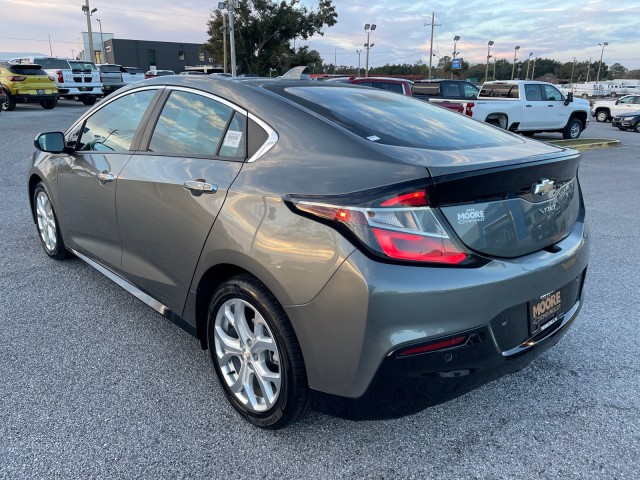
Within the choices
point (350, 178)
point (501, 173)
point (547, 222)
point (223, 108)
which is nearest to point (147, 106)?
point (223, 108)

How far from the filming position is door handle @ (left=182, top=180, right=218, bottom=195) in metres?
2.43

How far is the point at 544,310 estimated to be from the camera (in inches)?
88.5

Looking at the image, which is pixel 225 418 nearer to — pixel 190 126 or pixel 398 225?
pixel 398 225

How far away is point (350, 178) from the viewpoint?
1.99m

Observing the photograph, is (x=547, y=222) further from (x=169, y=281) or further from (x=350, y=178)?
(x=169, y=281)

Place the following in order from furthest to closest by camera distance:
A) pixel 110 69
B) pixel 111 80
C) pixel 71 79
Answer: pixel 110 69 → pixel 111 80 → pixel 71 79

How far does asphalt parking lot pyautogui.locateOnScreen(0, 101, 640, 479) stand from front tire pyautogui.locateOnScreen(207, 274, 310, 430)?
0.15 m

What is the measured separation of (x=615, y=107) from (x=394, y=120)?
1176 inches

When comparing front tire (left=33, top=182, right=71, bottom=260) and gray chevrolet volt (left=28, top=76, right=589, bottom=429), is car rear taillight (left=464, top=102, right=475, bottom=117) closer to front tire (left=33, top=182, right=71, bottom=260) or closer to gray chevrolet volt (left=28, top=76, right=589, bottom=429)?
gray chevrolet volt (left=28, top=76, right=589, bottom=429)

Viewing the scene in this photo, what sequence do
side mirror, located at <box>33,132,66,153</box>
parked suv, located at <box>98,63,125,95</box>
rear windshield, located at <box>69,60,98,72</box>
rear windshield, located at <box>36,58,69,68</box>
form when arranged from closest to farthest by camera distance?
side mirror, located at <box>33,132,66,153</box> → rear windshield, located at <box>36,58,69,68</box> → rear windshield, located at <box>69,60,98,72</box> → parked suv, located at <box>98,63,125,95</box>

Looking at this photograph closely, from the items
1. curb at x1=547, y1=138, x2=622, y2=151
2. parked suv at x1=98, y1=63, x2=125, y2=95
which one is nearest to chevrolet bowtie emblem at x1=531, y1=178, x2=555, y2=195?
curb at x1=547, y1=138, x2=622, y2=151

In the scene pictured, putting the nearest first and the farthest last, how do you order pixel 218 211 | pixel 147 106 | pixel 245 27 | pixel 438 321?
pixel 438 321
pixel 218 211
pixel 147 106
pixel 245 27

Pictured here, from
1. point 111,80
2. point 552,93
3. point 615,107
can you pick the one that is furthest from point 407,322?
point 615,107

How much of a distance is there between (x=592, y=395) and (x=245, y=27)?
4742 cm
